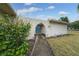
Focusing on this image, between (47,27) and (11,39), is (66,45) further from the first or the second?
(11,39)

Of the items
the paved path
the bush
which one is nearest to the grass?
the paved path

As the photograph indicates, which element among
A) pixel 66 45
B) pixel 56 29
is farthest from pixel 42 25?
pixel 66 45

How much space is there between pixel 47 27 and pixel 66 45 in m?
0.38

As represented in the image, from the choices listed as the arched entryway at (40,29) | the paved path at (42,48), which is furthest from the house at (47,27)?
the paved path at (42,48)

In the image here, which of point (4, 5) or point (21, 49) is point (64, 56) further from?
point (4, 5)

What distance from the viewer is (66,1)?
9.58 feet

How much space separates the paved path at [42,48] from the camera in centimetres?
292

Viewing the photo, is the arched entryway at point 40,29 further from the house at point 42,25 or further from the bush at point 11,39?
the bush at point 11,39

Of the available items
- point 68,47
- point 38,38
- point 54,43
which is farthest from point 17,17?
point 68,47

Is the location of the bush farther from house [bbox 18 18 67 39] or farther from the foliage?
the foliage

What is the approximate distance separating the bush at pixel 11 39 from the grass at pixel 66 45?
0.41 m

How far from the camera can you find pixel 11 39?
291 centimetres

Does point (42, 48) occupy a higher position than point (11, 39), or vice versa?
point (11, 39)

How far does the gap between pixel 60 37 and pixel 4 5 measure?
0.94 meters
